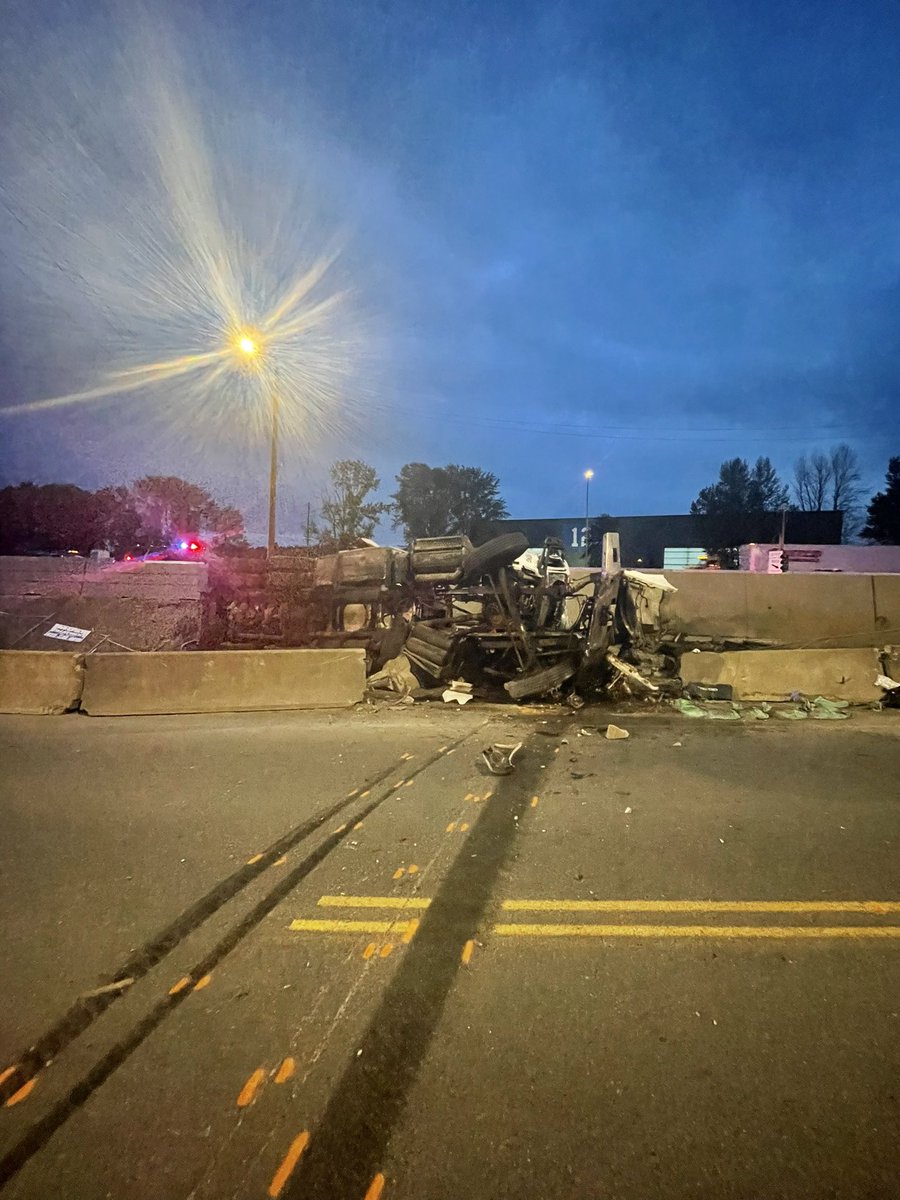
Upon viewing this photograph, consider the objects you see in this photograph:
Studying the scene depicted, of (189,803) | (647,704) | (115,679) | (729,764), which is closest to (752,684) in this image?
(647,704)

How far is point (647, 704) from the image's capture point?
9.59 m

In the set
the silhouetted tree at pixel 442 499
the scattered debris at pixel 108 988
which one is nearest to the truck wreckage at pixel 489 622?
the scattered debris at pixel 108 988

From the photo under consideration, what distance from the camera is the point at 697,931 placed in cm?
342

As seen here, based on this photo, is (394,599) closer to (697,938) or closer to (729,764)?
(729,764)

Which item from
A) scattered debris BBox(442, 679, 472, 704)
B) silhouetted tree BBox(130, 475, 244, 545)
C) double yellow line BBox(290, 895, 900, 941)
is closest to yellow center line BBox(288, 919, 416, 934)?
double yellow line BBox(290, 895, 900, 941)

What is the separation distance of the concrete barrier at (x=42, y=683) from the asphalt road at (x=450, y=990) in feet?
11.1

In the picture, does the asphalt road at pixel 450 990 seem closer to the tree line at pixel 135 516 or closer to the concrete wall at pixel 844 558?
the tree line at pixel 135 516

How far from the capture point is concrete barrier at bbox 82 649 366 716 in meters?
8.95

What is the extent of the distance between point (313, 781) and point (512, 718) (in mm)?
3610

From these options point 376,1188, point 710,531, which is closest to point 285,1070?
point 376,1188

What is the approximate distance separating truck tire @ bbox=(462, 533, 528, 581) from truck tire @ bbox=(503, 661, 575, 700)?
232 centimetres

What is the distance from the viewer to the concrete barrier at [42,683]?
29.2 feet

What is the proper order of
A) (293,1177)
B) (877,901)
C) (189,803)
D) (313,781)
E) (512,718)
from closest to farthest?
(293,1177) < (877,901) < (189,803) < (313,781) < (512,718)

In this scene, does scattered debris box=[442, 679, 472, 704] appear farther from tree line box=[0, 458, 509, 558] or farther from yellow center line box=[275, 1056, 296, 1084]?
tree line box=[0, 458, 509, 558]
